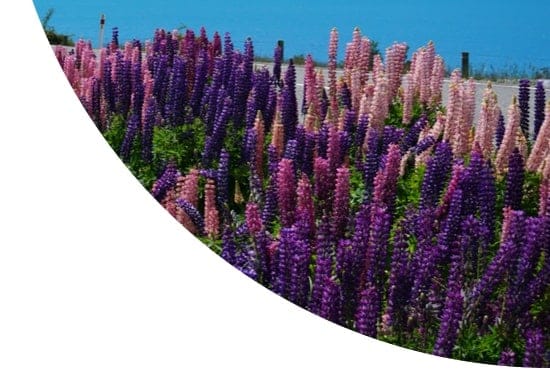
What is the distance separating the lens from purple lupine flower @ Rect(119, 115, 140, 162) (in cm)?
252

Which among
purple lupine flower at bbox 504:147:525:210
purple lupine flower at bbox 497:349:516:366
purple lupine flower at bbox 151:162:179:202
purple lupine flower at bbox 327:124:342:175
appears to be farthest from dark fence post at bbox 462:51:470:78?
purple lupine flower at bbox 151:162:179:202

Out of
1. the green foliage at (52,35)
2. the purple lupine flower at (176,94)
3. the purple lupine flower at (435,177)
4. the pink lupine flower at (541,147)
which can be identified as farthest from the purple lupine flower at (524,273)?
the purple lupine flower at (176,94)

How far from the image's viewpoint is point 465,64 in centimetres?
194

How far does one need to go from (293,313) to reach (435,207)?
1.10 ft

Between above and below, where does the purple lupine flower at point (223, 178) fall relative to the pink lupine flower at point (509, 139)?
below

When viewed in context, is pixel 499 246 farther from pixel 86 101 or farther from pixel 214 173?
pixel 86 101

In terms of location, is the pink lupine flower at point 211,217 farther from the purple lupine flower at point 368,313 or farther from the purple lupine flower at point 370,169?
the purple lupine flower at point 368,313

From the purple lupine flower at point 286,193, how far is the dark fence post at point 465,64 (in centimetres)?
37

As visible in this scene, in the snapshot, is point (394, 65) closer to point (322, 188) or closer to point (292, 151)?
point (292, 151)

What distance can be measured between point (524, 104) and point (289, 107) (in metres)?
0.52

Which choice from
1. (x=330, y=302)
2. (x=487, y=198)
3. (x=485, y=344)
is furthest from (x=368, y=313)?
(x=487, y=198)

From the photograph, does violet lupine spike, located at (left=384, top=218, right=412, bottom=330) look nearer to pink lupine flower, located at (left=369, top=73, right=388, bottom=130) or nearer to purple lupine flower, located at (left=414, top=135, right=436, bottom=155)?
purple lupine flower, located at (left=414, top=135, right=436, bottom=155)

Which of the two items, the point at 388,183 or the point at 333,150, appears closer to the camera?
the point at 388,183

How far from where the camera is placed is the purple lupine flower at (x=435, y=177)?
2035mm
